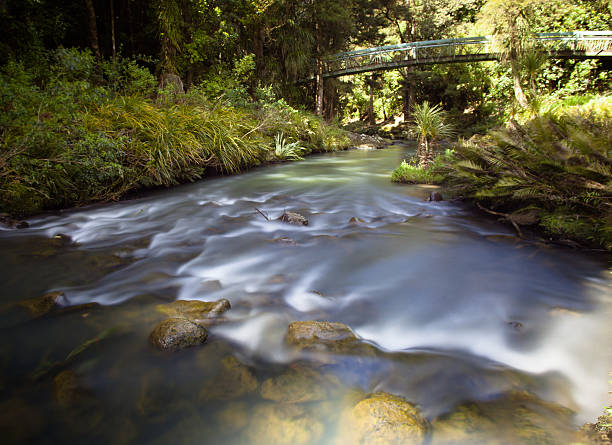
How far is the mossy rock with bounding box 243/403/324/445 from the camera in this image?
126cm

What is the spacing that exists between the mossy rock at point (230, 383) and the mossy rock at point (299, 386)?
3.0 inches

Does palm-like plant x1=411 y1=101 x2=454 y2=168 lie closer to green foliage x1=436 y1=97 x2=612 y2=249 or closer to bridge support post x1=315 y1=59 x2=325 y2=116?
green foliage x1=436 y1=97 x2=612 y2=249

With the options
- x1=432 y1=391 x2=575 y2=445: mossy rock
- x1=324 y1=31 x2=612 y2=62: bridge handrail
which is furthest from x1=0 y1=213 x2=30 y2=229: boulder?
x1=324 y1=31 x2=612 y2=62: bridge handrail

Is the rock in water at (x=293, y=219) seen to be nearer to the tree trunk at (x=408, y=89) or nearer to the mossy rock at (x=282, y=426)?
the mossy rock at (x=282, y=426)

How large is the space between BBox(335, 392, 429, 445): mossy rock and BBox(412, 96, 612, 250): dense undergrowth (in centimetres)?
241

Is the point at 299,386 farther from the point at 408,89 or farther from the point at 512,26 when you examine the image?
the point at 408,89

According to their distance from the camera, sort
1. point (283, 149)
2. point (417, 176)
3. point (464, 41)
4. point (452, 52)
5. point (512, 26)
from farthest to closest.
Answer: point (452, 52) < point (464, 41) < point (512, 26) < point (283, 149) < point (417, 176)

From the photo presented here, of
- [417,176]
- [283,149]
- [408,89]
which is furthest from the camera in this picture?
[408,89]

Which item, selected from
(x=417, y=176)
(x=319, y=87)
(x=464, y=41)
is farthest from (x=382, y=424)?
(x=464, y=41)

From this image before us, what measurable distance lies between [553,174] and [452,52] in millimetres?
16314

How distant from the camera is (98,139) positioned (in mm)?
4387

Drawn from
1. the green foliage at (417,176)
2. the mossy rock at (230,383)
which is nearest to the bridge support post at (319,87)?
the green foliage at (417,176)

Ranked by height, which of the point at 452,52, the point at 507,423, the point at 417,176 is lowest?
the point at 507,423

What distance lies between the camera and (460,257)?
3.00 meters
